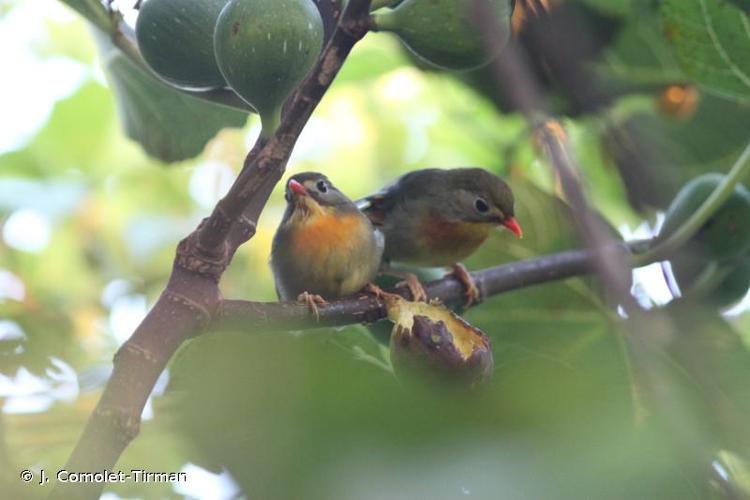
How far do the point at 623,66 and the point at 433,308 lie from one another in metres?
1.57

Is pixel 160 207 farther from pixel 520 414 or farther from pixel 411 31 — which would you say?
pixel 520 414

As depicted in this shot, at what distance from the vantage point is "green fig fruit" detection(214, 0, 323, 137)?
1.37m

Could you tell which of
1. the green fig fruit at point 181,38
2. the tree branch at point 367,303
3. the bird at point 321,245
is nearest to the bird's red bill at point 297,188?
the bird at point 321,245

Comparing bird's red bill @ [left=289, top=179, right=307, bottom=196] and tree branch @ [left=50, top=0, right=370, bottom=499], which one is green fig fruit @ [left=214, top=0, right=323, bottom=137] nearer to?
tree branch @ [left=50, top=0, right=370, bottom=499]

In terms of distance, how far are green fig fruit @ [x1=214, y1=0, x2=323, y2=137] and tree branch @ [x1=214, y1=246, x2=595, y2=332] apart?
271 mm

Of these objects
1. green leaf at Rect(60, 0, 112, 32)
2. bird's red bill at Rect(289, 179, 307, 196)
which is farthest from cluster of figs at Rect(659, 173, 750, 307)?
green leaf at Rect(60, 0, 112, 32)

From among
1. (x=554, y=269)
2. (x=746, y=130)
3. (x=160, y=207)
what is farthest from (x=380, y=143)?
(x=554, y=269)

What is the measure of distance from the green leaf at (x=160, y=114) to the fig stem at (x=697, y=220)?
0.94m

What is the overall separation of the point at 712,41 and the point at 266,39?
1.17 meters

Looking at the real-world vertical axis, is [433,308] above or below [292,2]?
below

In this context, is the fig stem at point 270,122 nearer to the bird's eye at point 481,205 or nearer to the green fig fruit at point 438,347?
the green fig fruit at point 438,347

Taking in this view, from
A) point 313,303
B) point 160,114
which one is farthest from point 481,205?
point 313,303

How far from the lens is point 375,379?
3.69ft

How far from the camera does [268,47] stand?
1.37m
